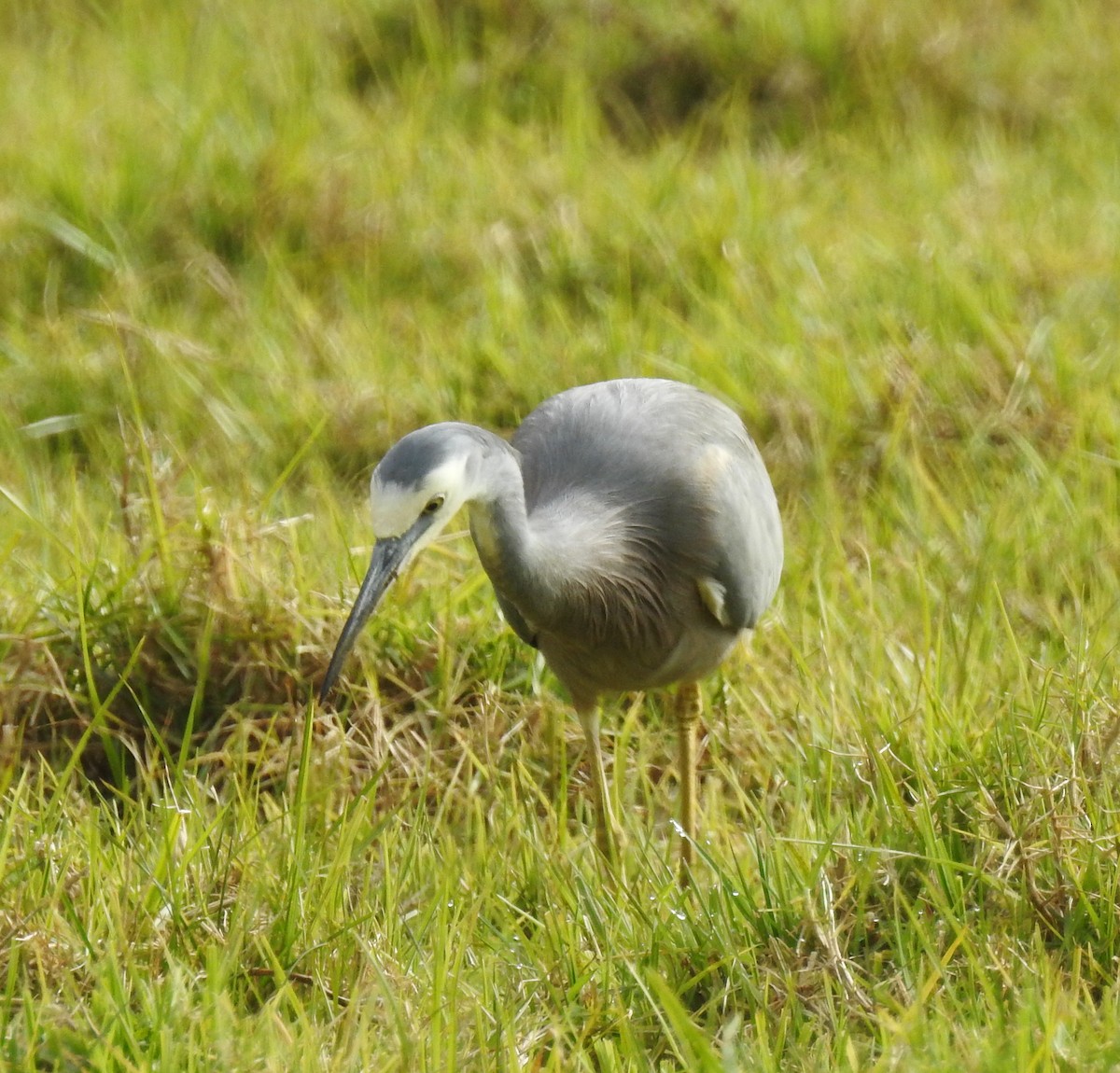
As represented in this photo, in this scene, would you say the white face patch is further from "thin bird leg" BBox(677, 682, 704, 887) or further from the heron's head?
"thin bird leg" BBox(677, 682, 704, 887)

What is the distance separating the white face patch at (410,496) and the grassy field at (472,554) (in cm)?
42

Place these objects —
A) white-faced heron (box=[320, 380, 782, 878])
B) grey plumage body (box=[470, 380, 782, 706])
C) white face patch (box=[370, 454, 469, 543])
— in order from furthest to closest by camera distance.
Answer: grey plumage body (box=[470, 380, 782, 706]) < white-faced heron (box=[320, 380, 782, 878]) < white face patch (box=[370, 454, 469, 543])

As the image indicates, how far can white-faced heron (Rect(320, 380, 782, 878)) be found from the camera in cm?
305

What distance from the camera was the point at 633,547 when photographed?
3246 millimetres

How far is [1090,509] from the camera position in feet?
13.0

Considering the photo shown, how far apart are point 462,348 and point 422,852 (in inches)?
74.7

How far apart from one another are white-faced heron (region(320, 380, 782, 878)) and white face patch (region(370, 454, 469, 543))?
7.7 inches

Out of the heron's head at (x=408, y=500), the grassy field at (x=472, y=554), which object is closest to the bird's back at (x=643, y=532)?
the grassy field at (x=472, y=554)

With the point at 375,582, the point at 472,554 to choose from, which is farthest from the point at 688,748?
the point at 375,582

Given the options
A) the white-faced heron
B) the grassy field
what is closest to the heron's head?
the white-faced heron

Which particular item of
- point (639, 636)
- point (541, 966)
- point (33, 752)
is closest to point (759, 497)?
point (639, 636)

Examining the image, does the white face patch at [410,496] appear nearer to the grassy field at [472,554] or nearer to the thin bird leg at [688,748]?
the grassy field at [472,554]

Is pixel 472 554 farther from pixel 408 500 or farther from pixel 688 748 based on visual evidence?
pixel 408 500

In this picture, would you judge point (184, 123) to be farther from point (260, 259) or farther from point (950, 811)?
point (950, 811)
